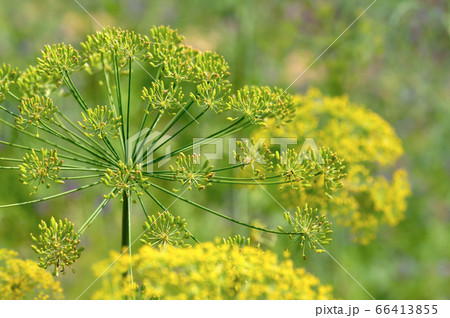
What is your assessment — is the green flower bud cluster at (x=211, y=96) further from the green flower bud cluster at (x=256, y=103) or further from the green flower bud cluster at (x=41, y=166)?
the green flower bud cluster at (x=41, y=166)

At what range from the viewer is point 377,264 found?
4785mm

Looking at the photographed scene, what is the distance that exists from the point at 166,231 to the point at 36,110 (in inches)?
22.5

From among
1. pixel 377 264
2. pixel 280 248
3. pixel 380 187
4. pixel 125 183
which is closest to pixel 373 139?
pixel 380 187

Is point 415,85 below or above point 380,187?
above

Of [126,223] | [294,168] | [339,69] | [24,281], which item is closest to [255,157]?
[294,168]

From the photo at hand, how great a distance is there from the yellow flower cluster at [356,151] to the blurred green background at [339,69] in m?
1.22

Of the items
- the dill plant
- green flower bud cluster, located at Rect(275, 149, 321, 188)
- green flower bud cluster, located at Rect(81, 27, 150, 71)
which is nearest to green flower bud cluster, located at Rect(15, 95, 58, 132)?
the dill plant

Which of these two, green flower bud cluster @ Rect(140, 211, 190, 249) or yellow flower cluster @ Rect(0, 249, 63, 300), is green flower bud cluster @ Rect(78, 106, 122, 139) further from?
yellow flower cluster @ Rect(0, 249, 63, 300)

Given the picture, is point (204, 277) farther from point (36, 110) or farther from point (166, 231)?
point (36, 110)

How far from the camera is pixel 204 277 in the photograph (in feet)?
4.81

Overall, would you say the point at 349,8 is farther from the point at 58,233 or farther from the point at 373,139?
the point at 58,233

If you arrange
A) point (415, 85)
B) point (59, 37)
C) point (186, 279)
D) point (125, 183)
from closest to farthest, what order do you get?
point (186, 279) → point (125, 183) → point (59, 37) → point (415, 85)

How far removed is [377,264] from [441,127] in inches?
54.9

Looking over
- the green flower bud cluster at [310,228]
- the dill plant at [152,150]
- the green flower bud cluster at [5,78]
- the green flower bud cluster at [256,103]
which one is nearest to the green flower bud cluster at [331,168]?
the dill plant at [152,150]
